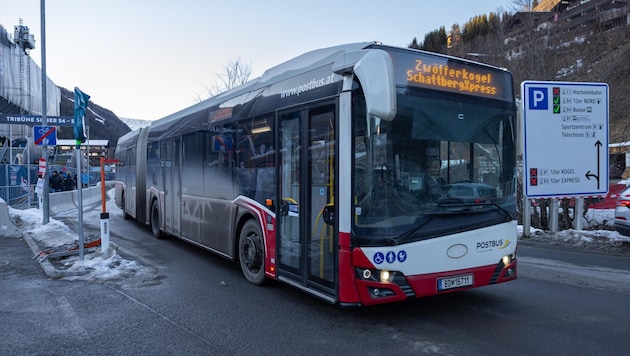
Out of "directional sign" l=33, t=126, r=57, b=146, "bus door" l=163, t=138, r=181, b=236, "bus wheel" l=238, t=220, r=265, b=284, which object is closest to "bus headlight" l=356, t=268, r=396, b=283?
"bus wheel" l=238, t=220, r=265, b=284

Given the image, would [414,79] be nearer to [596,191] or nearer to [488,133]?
[488,133]

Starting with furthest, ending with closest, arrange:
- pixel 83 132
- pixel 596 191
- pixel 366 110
Answer: pixel 596 191
pixel 83 132
pixel 366 110

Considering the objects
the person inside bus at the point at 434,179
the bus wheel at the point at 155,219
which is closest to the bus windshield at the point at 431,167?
the person inside bus at the point at 434,179

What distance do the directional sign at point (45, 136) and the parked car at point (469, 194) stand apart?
Result: 12089 millimetres

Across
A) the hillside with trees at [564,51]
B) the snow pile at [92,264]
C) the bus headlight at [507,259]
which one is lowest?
the snow pile at [92,264]

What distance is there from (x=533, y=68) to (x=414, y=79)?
Result: 12065 millimetres

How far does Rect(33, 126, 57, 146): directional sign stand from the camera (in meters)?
13.3

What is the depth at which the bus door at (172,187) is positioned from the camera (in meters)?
9.95

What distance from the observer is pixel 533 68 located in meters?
15.0

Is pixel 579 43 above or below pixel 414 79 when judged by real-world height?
above

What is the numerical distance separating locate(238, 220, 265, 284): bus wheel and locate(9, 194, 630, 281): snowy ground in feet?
6.18

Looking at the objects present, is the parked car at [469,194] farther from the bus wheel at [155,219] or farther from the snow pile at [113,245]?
the bus wheel at [155,219]

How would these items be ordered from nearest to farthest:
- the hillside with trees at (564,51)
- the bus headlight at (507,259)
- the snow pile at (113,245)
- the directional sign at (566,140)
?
the bus headlight at (507,259) → the snow pile at (113,245) → the directional sign at (566,140) → the hillside with trees at (564,51)

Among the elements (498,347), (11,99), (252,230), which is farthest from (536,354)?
(11,99)
